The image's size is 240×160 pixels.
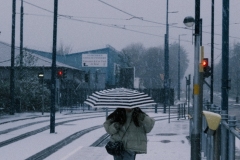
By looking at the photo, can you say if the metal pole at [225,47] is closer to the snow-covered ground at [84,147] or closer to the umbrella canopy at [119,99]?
the snow-covered ground at [84,147]

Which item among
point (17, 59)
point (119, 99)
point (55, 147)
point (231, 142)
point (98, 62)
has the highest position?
point (98, 62)

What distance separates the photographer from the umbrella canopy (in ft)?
22.2

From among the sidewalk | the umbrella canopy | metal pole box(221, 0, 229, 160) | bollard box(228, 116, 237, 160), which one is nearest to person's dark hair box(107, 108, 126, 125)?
the umbrella canopy

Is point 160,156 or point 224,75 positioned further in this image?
point 224,75

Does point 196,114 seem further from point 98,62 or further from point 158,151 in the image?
point 98,62

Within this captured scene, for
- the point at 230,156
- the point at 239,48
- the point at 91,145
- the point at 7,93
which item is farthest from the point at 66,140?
the point at 239,48

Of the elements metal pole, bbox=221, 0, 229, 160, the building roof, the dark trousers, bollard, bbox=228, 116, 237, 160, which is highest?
the building roof

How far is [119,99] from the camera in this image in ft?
22.7

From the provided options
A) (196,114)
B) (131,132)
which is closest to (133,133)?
(131,132)

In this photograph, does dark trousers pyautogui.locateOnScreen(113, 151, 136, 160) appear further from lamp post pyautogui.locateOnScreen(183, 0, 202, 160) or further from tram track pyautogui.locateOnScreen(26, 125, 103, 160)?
tram track pyautogui.locateOnScreen(26, 125, 103, 160)

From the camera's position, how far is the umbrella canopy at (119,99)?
6759 millimetres

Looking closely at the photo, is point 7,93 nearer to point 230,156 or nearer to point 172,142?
point 172,142

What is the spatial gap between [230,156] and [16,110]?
88.6 feet

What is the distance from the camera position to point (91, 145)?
14.1 meters
